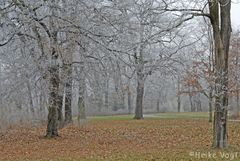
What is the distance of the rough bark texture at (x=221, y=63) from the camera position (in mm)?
12297

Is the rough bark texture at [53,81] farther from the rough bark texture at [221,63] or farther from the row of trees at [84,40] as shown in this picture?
the rough bark texture at [221,63]

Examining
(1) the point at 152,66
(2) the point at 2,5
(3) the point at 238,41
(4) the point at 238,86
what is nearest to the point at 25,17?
(2) the point at 2,5

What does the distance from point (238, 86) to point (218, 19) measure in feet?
54.7

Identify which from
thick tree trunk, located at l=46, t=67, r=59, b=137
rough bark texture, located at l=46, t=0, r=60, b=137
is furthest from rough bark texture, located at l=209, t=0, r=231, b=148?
thick tree trunk, located at l=46, t=67, r=59, b=137

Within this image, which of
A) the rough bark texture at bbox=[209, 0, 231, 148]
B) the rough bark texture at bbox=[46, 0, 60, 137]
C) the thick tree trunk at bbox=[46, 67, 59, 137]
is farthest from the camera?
the thick tree trunk at bbox=[46, 67, 59, 137]

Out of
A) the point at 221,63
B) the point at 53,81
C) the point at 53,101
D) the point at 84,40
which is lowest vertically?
the point at 53,101

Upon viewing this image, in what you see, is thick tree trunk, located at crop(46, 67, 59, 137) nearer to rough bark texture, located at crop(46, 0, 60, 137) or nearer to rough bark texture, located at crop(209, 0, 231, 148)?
rough bark texture, located at crop(46, 0, 60, 137)

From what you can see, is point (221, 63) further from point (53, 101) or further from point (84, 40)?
point (53, 101)

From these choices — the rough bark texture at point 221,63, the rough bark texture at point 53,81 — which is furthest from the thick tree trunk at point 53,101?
the rough bark texture at point 221,63

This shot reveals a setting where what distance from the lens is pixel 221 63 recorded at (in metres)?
12.4

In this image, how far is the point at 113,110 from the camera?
54562mm

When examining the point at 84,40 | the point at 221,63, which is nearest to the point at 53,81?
the point at 84,40

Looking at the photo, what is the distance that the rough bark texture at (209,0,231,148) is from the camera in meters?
12.3

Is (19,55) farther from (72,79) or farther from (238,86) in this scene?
(238,86)
